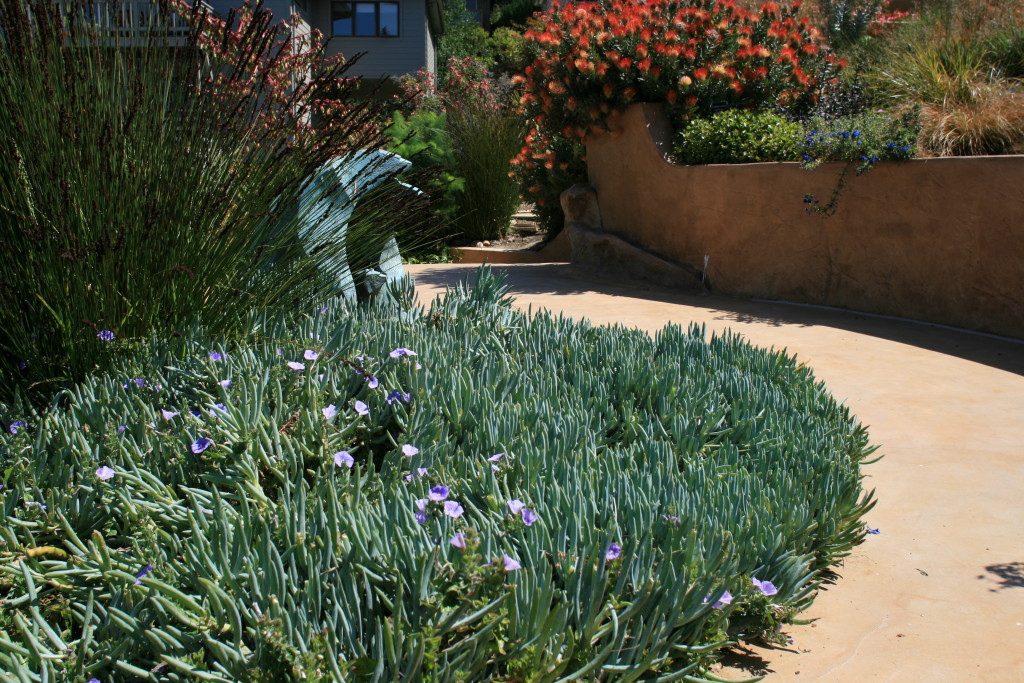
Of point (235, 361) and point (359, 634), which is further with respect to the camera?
→ point (235, 361)

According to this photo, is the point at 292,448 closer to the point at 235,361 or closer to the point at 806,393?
the point at 235,361

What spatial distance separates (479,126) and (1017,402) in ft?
26.2

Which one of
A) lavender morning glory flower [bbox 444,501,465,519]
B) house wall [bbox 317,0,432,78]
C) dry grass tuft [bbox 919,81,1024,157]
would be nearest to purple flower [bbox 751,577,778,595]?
lavender morning glory flower [bbox 444,501,465,519]

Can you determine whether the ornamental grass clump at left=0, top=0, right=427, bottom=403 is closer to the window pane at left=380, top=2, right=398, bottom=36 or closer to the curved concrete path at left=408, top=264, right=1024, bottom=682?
the curved concrete path at left=408, top=264, right=1024, bottom=682

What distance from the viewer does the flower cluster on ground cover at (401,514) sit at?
1.74 m

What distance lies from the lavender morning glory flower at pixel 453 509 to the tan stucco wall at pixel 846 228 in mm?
4696

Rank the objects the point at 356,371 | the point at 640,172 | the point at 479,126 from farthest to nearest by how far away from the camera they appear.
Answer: the point at 479,126, the point at 640,172, the point at 356,371

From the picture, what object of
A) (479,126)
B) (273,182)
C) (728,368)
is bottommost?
(728,368)

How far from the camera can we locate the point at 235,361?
2828 millimetres

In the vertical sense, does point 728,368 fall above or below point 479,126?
below

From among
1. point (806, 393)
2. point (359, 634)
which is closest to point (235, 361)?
point (359, 634)

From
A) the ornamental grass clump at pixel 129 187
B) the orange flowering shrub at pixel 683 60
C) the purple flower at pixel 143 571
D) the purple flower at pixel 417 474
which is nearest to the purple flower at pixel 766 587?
the purple flower at pixel 417 474

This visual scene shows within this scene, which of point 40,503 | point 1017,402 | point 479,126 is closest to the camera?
point 40,503

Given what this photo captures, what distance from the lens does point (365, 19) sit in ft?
83.6
